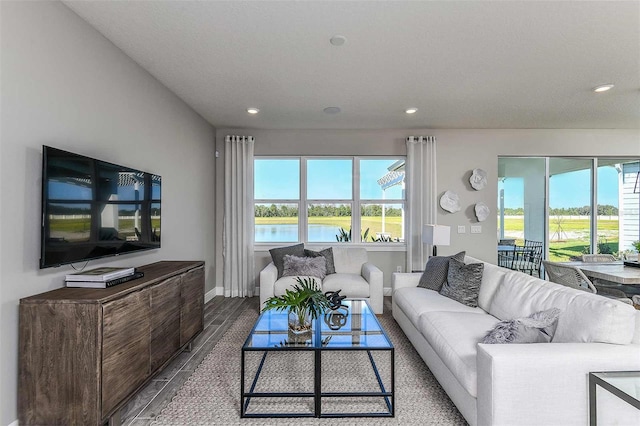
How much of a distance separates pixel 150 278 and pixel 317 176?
10.7 ft

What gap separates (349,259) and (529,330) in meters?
→ 2.82

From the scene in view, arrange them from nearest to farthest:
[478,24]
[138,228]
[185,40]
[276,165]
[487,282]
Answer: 1. [478,24]
2. [185,40]
3. [138,228]
4. [487,282]
5. [276,165]

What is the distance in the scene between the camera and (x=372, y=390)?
2.21 meters

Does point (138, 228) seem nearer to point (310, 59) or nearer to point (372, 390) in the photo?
point (310, 59)

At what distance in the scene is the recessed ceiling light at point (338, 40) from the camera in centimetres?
236

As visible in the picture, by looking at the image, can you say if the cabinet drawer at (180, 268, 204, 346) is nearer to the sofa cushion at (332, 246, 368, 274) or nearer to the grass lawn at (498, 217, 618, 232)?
the sofa cushion at (332, 246, 368, 274)

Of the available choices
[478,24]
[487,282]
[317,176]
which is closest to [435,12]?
[478,24]

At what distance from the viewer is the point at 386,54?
262cm

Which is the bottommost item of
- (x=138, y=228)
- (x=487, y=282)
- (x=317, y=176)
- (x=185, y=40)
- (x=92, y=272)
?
(x=487, y=282)

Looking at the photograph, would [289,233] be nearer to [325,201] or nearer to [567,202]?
[325,201]

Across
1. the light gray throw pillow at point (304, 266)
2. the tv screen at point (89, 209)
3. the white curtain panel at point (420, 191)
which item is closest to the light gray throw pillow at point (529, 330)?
the light gray throw pillow at point (304, 266)

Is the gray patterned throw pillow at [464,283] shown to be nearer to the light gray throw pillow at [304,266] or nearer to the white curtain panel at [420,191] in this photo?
the light gray throw pillow at [304,266]

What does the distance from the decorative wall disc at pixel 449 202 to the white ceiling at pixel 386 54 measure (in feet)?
4.26

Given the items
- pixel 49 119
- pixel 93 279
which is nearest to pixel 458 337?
pixel 93 279
